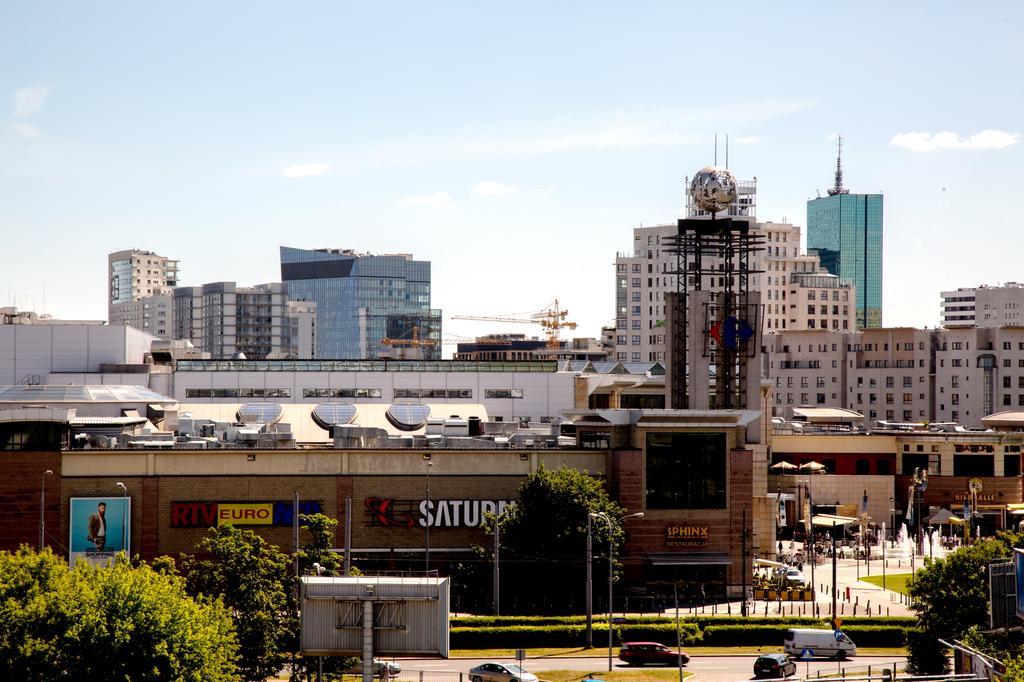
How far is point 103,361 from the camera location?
444ft

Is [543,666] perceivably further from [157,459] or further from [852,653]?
[157,459]

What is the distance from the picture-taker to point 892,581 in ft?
343

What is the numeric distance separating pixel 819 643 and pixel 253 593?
29.1 metres

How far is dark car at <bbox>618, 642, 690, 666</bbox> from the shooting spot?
76.6m

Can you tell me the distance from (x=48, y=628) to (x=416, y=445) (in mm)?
39119

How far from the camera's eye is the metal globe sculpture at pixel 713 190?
108 m

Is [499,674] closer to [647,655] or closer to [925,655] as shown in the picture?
[647,655]

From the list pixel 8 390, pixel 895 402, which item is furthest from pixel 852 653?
pixel 895 402

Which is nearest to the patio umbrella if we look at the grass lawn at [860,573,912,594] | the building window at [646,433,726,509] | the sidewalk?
the sidewalk

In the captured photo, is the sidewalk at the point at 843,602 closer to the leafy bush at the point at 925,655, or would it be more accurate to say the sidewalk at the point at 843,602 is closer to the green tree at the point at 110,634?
the leafy bush at the point at 925,655

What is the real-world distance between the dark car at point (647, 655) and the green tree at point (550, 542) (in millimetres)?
11238

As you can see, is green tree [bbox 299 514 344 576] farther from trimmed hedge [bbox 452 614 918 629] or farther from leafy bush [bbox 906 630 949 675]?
leafy bush [bbox 906 630 949 675]

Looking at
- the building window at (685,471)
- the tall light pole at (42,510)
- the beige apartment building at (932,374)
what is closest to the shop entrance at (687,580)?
the building window at (685,471)

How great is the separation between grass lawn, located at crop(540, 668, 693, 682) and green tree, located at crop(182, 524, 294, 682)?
12745 millimetres
